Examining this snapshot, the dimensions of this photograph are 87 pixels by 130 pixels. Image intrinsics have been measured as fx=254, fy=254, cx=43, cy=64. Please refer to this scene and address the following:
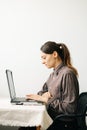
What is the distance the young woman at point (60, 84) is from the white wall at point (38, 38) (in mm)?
674

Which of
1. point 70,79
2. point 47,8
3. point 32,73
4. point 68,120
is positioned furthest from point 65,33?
point 68,120

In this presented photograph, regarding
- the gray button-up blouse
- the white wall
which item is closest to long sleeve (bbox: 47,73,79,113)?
the gray button-up blouse

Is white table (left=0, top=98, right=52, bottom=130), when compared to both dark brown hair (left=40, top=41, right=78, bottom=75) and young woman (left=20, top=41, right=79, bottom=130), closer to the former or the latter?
young woman (left=20, top=41, right=79, bottom=130)

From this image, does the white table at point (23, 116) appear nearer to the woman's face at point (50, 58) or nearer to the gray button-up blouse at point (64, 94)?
the gray button-up blouse at point (64, 94)

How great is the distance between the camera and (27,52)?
2.86 m

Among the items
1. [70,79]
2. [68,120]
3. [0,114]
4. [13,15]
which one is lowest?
[68,120]

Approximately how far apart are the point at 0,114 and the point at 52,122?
1.30 ft

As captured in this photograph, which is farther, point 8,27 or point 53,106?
point 8,27

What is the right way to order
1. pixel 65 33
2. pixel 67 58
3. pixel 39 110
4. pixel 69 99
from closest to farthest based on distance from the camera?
1. pixel 39 110
2. pixel 69 99
3. pixel 67 58
4. pixel 65 33

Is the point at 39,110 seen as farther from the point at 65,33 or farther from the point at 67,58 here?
the point at 65,33

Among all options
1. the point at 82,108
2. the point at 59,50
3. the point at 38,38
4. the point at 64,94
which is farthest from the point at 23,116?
the point at 38,38

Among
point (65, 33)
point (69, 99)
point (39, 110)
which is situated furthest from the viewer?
point (65, 33)

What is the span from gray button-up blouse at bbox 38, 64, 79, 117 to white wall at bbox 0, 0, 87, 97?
799mm

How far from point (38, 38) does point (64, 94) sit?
1.04 m
